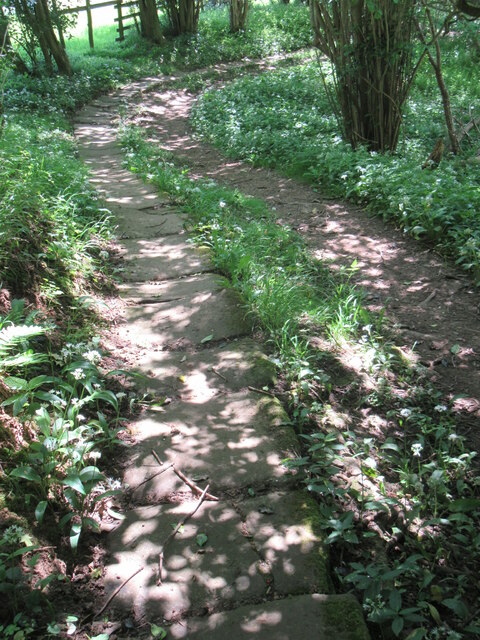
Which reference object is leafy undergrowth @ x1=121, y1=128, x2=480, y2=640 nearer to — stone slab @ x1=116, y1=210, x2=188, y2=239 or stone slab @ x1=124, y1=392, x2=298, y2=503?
stone slab @ x1=124, y1=392, x2=298, y2=503

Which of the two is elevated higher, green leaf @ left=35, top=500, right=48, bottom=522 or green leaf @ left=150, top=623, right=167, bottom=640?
green leaf @ left=35, top=500, right=48, bottom=522

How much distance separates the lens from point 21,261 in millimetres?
3629

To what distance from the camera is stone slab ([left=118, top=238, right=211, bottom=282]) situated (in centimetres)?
461

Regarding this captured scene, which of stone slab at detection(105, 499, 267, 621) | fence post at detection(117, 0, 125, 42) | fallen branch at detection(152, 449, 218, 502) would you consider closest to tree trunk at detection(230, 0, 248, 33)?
fence post at detection(117, 0, 125, 42)

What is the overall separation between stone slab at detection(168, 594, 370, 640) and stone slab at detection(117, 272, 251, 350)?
2021mm

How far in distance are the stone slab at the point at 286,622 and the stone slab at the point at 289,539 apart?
0.08m

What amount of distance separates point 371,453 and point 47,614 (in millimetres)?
1741

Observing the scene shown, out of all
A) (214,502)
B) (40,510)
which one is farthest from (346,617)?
(40,510)

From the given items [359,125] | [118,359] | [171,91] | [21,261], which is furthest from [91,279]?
[171,91]

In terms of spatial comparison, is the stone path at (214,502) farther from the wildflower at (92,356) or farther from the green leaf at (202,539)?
the wildflower at (92,356)

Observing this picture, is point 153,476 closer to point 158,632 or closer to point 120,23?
point 158,632

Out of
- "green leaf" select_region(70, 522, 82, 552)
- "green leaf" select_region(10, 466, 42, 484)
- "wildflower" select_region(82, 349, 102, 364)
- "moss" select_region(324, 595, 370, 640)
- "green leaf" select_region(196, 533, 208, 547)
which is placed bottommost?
"moss" select_region(324, 595, 370, 640)

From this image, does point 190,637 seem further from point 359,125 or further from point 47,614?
point 359,125

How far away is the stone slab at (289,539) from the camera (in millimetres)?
2045
